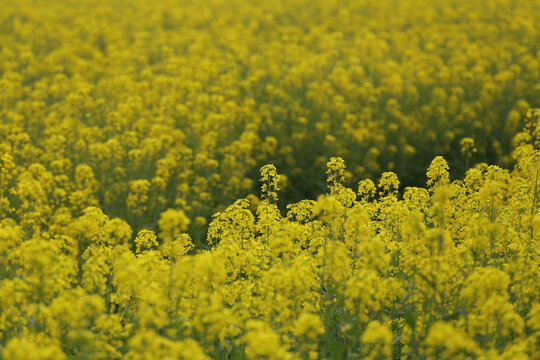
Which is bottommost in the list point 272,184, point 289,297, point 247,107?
point 289,297

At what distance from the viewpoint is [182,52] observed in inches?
674

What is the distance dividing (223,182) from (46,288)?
18.0 ft

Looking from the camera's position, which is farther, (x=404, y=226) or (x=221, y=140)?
(x=221, y=140)

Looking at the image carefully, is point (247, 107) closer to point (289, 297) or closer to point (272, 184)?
point (272, 184)

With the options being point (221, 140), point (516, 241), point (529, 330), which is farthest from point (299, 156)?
point (529, 330)

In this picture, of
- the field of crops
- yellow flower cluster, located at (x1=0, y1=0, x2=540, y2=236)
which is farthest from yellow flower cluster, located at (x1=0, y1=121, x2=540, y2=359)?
yellow flower cluster, located at (x1=0, y1=0, x2=540, y2=236)

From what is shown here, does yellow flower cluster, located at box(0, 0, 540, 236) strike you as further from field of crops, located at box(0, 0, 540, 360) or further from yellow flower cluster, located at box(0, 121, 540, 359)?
yellow flower cluster, located at box(0, 121, 540, 359)

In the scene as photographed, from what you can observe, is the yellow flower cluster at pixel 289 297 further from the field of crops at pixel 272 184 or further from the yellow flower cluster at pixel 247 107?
the yellow flower cluster at pixel 247 107

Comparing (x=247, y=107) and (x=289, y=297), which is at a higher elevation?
(x=247, y=107)

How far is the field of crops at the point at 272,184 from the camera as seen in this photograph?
14.9ft

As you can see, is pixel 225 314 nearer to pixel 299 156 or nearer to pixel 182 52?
pixel 299 156

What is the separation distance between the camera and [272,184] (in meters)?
6.82

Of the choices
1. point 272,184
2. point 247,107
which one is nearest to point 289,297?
point 272,184

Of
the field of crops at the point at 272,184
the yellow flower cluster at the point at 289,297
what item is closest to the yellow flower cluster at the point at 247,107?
the field of crops at the point at 272,184
